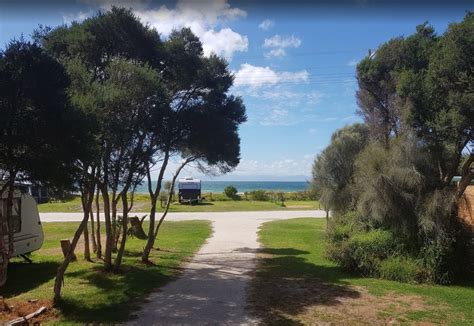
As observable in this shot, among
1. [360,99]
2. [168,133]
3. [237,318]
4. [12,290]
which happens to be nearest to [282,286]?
[237,318]

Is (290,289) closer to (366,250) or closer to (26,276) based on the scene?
(366,250)

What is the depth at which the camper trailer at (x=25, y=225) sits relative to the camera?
1383 cm

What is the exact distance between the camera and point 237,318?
328 inches

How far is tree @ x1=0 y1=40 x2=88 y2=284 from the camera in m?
8.02

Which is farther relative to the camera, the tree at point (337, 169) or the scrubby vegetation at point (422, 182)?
the tree at point (337, 169)

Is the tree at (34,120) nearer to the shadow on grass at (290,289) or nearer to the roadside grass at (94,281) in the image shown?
the roadside grass at (94,281)

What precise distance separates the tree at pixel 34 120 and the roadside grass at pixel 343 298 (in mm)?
4895

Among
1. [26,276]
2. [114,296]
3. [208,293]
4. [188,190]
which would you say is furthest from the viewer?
[188,190]

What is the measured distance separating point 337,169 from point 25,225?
13.0 metres

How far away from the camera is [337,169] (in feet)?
67.3

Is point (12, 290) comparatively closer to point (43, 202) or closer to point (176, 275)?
point (176, 275)

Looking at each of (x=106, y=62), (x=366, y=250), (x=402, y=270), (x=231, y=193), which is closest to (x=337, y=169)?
(x=366, y=250)

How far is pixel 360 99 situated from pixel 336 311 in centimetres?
1412

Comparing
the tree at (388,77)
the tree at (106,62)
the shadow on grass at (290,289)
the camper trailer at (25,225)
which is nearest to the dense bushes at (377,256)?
the shadow on grass at (290,289)
